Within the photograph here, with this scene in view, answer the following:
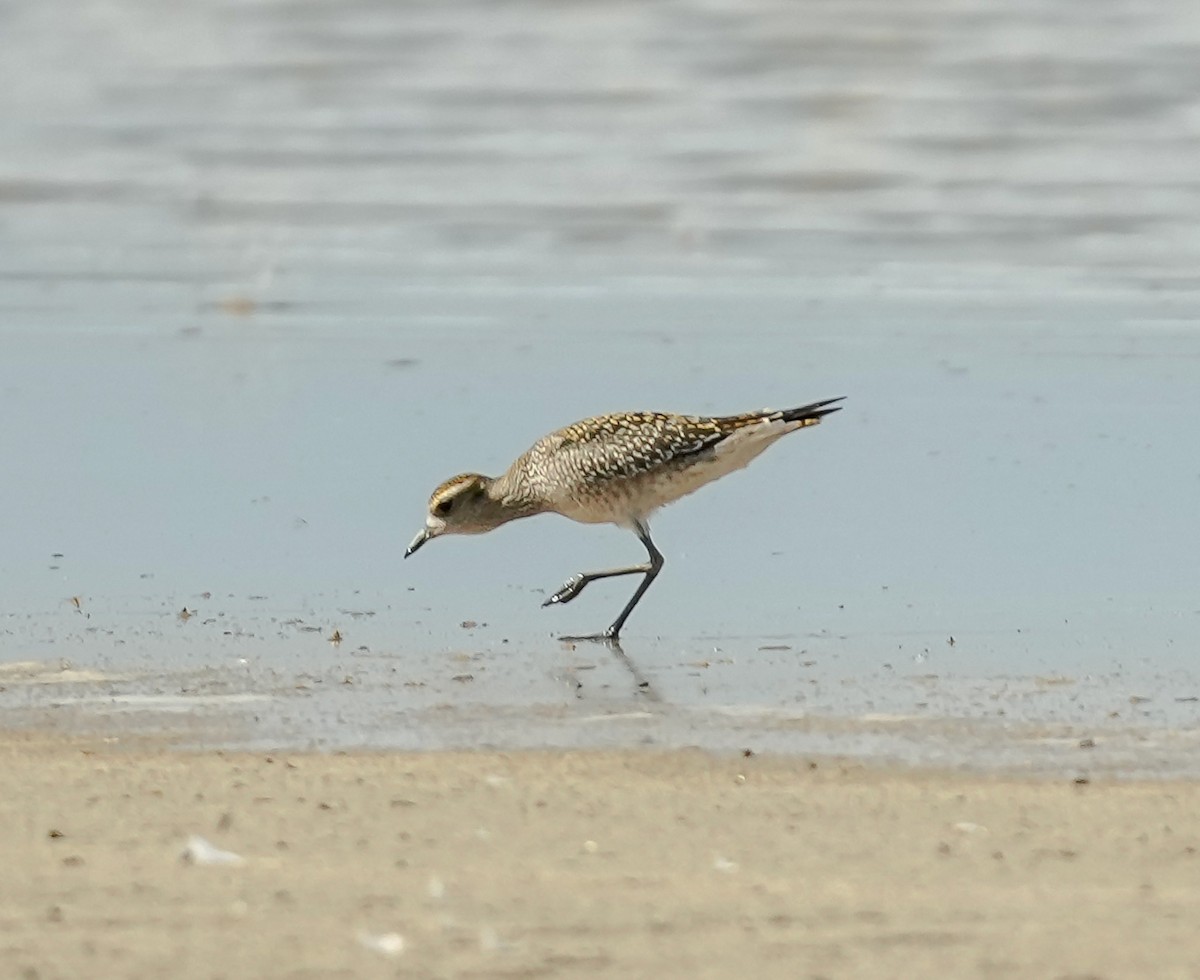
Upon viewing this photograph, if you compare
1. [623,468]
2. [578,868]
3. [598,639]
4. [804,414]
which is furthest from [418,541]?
[578,868]

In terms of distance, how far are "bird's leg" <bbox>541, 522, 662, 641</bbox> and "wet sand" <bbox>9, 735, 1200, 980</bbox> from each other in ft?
5.62

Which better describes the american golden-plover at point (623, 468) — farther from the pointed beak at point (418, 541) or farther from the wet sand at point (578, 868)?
the wet sand at point (578, 868)

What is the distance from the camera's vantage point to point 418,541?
869 cm

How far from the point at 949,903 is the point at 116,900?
5.15 feet

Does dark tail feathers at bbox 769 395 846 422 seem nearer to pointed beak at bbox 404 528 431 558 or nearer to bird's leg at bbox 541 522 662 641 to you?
bird's leg at bbox 541 522 662 641

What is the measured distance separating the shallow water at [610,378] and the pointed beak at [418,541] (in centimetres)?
13

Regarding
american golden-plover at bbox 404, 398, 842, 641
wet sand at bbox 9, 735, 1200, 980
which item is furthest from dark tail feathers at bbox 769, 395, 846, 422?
wet sand at bbox 9, 735, 1200, 980

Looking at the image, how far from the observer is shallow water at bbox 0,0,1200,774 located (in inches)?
281

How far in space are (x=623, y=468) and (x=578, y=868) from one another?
3876mm

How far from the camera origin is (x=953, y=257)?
14.1m

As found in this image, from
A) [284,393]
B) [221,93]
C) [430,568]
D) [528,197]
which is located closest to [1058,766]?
[430,568]

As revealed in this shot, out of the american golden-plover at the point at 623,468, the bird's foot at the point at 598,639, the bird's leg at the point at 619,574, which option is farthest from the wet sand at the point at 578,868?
the american golden-plover at the point at 623,468

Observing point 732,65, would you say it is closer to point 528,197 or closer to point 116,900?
point 528,197

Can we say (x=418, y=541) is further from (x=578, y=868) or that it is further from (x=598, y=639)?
(x=578, y=868)
